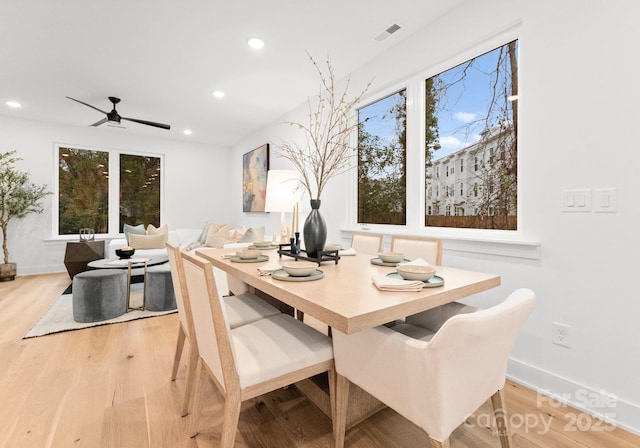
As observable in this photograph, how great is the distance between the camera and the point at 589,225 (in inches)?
65.1

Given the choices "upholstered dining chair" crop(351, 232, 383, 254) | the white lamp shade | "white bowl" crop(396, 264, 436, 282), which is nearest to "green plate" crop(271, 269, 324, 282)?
"white bowl" crop(396, 264, 436, 282)

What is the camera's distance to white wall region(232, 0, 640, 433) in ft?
5.01

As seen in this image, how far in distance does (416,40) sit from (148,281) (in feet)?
11.2

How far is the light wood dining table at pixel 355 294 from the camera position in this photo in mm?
937

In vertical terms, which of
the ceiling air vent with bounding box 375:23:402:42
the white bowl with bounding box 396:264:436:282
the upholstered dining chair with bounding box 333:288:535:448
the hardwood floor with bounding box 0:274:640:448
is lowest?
the hardwood floor with bounding box 0:274:640:448

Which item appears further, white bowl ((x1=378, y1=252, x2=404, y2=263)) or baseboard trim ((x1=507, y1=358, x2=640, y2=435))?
white bowl ((x1=378, y1=252, x2=404, y2=263))

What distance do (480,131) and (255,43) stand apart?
6.76ft

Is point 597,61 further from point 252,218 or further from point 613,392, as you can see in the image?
point 252,218

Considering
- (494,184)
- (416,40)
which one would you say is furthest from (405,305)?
(416,40)

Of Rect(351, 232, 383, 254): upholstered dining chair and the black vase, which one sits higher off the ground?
the black vase

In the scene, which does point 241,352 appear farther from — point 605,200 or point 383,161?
point 383,161

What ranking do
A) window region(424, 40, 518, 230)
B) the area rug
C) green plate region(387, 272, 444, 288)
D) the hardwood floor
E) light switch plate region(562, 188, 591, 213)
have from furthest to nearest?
the area rug, window region(424, 40, 518, 230), light switch plate region(562, 188, 591, 213), the hardwood floor, green plate region(387, 272, 444, 288)

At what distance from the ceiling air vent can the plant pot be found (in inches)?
232

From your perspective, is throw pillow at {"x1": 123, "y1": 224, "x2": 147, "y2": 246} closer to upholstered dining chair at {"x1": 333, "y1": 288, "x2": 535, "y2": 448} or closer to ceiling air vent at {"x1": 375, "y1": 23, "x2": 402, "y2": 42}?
ceiling air vent at {"x1": 375, "y1": 23, "x2": 402, "y2": 42}
